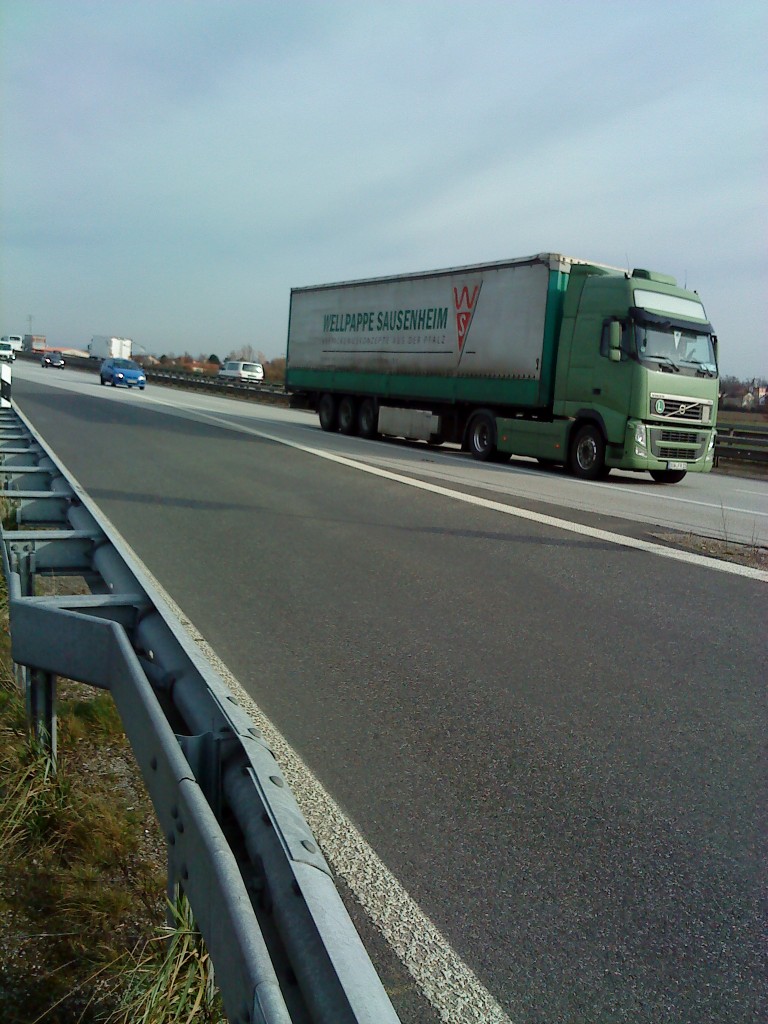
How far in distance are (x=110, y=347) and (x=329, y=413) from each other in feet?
180

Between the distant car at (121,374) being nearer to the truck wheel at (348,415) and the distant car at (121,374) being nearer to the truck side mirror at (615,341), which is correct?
the truck wheel at (348,415)

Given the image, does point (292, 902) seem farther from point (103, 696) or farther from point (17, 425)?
point (17, 425)

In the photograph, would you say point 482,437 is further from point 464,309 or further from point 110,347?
point 110,347

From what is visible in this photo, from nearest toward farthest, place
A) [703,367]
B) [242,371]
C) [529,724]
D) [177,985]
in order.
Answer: [177,985] < [529,724] < [703,367] < [242,371]

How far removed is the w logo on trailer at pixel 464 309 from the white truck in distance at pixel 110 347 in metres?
59.4

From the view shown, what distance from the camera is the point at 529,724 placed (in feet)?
14.7

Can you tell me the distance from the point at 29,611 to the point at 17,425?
7.20 meters

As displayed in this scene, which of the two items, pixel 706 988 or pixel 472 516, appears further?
pixel 472 516

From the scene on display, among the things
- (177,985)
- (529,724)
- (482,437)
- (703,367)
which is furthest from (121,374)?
(177,985)

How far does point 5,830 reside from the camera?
3.13 metres

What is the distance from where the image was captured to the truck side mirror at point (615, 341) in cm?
1747

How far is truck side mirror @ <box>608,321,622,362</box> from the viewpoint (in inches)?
688

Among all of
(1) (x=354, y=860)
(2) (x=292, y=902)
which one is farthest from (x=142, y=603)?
(2) (x=292, y=902)

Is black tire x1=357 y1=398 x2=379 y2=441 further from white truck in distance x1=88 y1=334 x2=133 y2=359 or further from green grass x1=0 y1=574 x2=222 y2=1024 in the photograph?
white truck in distance x1=88 y1=334 x2=133 y2=359
